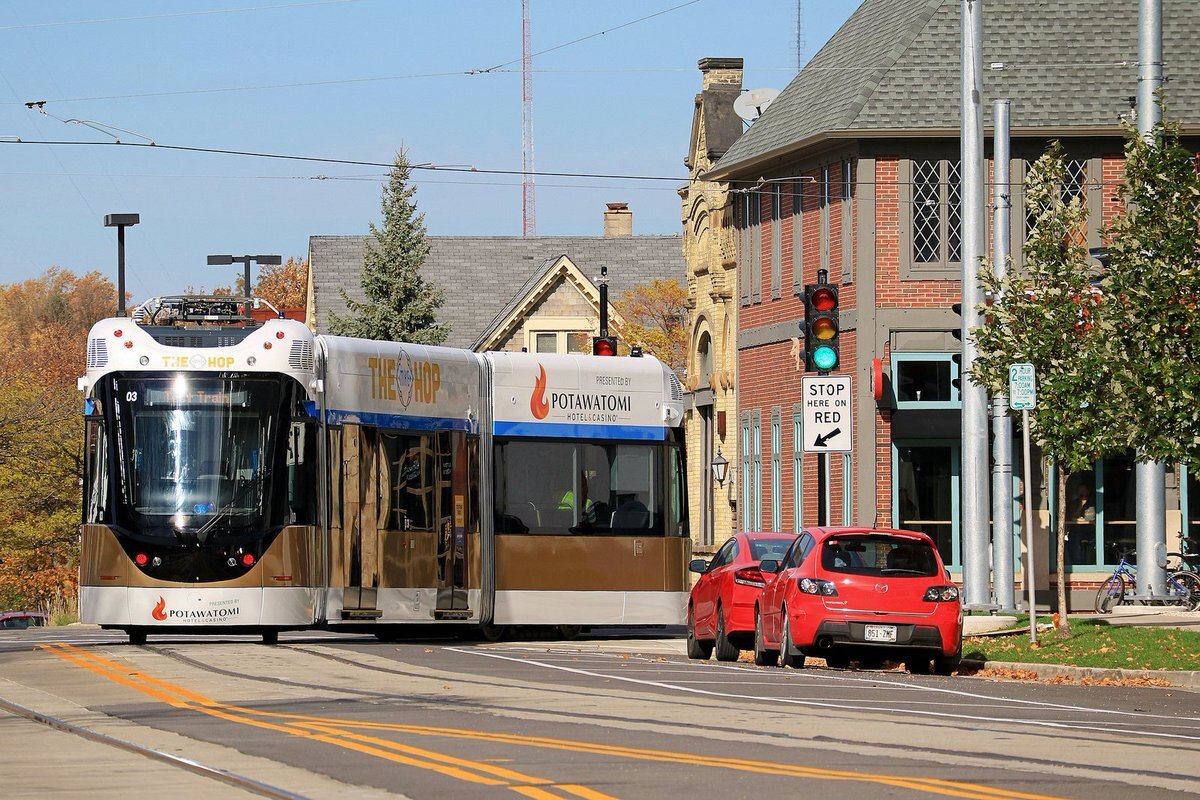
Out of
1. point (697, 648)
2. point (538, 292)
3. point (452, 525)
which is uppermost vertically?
point (538, 292)

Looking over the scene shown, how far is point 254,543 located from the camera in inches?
931

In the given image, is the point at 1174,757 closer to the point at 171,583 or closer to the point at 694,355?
the point at 171,583

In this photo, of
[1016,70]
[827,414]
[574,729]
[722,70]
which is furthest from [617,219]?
[574,729]

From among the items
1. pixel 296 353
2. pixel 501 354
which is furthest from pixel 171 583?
pixel 501 354

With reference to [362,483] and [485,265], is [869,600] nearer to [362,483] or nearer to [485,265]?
[362,483]

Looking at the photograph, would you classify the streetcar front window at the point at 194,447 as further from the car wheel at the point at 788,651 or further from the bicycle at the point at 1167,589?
the bicycle at the point at 1167,589

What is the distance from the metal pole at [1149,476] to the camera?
27.7 meters

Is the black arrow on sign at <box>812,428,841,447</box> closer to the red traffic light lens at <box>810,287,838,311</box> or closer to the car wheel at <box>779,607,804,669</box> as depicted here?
the red traffic light lens at <box>810,287,838,311</box>

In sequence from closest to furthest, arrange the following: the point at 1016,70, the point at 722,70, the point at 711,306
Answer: the point at 1016,70 < the point at 711,306 < the point at 722,70

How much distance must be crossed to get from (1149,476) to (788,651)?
9.35 meters

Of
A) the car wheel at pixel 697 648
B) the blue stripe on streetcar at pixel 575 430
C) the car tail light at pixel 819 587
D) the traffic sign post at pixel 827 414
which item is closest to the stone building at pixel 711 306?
the blue stripe on streetcar at pixel 575 430

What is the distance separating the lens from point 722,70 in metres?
52.2

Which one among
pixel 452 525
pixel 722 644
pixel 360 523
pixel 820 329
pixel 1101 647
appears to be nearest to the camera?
pixel 1101 647

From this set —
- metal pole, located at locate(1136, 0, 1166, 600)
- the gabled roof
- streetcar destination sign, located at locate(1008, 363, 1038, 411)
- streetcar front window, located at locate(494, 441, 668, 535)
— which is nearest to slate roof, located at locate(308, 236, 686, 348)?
the gabled roof
